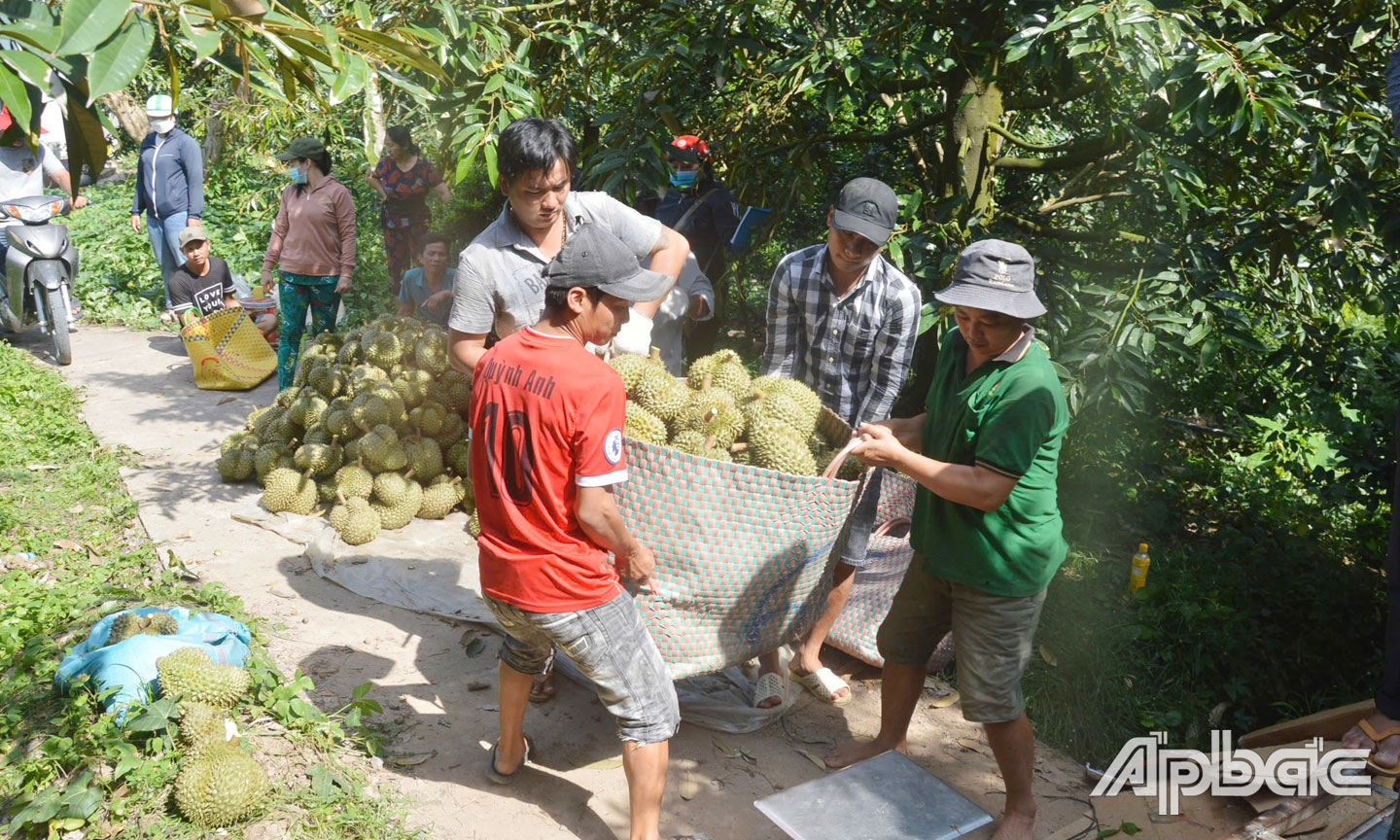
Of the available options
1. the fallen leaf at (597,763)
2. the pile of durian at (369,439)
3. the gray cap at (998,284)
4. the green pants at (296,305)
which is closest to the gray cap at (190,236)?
the green pants at (296,305)

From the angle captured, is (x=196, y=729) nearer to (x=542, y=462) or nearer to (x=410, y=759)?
(x=410, y=759)

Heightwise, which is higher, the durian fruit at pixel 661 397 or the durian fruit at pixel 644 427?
Answer: the durian fruit at pixel 661 397

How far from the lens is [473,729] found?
355cm

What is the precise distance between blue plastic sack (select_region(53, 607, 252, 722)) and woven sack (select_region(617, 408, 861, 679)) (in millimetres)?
1607

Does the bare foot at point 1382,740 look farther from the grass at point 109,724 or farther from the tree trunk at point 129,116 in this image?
the tree trunk at point 129,116

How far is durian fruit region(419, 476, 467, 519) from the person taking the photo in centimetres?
516

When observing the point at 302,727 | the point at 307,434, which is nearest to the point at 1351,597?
the point at 302,727

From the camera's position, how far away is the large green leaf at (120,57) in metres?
1.58

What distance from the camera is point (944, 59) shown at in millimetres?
4746

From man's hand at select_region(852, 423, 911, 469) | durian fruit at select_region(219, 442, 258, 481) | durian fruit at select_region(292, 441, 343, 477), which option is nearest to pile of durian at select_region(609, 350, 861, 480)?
man's hand at select_region(852, 423, 911, 469)

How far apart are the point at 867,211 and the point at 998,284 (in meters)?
0.79

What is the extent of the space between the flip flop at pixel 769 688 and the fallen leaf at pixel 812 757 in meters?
0.18

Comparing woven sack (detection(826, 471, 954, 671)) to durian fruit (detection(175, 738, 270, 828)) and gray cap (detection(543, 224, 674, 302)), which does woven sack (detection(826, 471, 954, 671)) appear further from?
durian fruit (detection(175, 738, 270, 828))

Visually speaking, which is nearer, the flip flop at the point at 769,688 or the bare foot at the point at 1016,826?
the bare foot at the point at 1016,826
